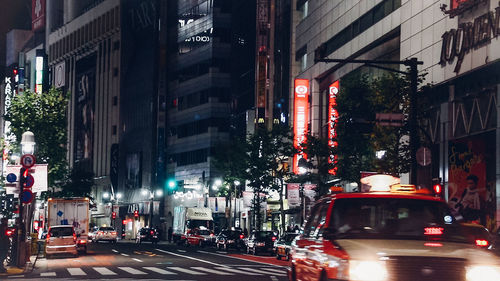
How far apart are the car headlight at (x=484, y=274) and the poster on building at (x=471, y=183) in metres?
27.6

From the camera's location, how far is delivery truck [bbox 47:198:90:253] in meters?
52.7

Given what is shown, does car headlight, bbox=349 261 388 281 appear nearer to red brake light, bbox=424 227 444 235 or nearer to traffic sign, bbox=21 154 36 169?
red brake light, bbox=424 227 444 235

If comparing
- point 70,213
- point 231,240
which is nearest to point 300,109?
point 231,240

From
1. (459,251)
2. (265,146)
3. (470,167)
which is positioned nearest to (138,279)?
(459,251)

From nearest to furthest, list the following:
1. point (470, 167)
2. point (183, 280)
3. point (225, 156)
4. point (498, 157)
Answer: point (183, 280) < point (498, 157) < point (470, 167) < point (225, 156)

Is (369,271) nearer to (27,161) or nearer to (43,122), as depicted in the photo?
(27,161)

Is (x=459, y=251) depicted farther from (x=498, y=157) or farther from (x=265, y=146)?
A: (x=265, y=146)

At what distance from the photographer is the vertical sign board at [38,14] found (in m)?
182

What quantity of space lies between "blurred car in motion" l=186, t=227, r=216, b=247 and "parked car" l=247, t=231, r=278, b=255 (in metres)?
17.9

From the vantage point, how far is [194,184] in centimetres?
10612

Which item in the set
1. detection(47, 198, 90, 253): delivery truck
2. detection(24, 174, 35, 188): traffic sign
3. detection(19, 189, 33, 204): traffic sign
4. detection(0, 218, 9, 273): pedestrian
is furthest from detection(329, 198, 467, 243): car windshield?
detection(47, 198, 90, 253): delivery truck

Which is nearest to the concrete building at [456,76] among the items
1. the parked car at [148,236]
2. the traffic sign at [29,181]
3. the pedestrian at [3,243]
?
the traffic sign at [29,181]

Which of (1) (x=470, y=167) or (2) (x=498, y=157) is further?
(1) (x=470, y=167)

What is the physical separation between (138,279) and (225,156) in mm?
54765
